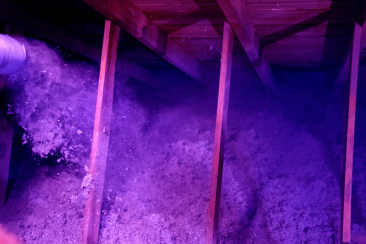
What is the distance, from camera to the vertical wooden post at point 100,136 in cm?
295

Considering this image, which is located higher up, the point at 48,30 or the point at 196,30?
the point at 196,30

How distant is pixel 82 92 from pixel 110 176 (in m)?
1.24

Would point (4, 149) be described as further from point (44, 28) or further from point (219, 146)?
point (219, 146)

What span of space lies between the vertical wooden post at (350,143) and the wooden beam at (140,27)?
1.83 meters

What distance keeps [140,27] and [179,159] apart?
2123mm

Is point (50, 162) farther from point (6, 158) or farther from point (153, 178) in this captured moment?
point (153, 178)

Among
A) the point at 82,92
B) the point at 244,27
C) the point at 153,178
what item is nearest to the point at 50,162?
the point at 82,92

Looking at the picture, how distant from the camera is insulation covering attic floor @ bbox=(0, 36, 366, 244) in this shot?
3424 millimetres

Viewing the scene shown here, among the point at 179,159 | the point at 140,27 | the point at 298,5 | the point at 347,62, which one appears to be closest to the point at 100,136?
the point at 140,27

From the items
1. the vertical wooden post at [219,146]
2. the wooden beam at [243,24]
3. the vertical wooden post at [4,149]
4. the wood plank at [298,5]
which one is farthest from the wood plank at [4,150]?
the wood plank at [298,5]

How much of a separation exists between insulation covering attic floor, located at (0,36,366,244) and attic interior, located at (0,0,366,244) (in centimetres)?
2

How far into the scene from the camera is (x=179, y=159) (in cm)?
455

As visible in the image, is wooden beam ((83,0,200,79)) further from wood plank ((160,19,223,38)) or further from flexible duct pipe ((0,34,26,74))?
flexible duct pipe ((0,34,26,74))

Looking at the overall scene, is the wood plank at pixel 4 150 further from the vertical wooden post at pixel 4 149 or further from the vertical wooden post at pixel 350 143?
the vertical wooden post at pixel 350 143
